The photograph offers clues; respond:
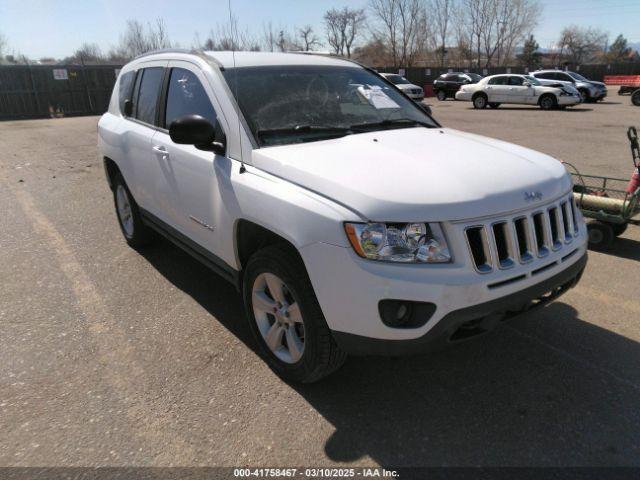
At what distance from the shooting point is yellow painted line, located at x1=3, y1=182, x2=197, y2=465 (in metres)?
2.48

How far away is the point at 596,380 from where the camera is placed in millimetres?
2877

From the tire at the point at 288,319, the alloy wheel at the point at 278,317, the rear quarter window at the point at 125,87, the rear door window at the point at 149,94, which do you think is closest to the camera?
the tire at the point at 288,319

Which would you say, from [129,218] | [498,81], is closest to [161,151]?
[129,218]

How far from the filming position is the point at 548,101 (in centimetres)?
2155

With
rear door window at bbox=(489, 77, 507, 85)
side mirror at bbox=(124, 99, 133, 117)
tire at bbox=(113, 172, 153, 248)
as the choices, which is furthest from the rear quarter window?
rear door window at bbox=(489, 77, 507, 85)

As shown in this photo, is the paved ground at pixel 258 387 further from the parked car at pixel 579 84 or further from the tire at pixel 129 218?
the parked car at pixel 579 84

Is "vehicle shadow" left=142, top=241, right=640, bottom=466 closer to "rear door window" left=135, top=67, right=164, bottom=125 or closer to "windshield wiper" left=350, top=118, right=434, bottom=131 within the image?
"windshield wiper" left=350, top=118, right=434, bottom=131

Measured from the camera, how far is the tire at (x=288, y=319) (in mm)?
2537

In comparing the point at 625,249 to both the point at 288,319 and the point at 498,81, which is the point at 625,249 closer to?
the point at 288,319

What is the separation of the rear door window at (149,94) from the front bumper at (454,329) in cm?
280

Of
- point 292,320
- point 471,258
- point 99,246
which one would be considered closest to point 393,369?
point 292,320

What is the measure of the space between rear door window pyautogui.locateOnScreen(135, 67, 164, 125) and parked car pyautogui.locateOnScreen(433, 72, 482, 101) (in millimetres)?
27411

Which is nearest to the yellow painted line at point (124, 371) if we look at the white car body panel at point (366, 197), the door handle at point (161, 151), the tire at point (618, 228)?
the white car body panel at point (366, 197)

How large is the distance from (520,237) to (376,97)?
1.76 m
